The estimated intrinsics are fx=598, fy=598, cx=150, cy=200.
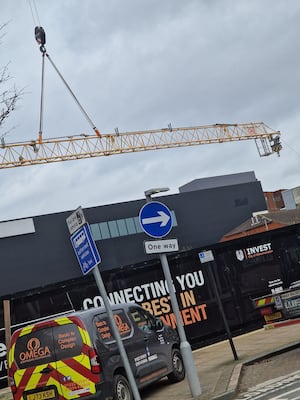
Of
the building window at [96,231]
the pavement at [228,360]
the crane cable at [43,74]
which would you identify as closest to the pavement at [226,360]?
the pavement at [228,360]

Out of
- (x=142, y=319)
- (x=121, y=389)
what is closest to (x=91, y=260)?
(x=121, y=389)

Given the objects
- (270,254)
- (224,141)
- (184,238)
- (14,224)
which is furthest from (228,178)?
(270,254)

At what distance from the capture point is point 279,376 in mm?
9125

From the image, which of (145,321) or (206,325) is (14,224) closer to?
(206,325)

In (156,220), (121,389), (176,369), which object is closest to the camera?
(121,389)

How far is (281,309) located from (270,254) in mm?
3666

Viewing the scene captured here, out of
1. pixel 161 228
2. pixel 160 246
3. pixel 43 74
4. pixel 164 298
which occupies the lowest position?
pixel 164 298

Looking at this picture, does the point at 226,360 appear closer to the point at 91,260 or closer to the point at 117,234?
the point at 91,260

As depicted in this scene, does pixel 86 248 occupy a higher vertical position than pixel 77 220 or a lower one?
lower

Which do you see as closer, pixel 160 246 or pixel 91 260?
pixel 91 260

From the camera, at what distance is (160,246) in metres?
9.12

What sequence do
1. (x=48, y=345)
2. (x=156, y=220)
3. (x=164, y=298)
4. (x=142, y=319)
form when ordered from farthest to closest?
(x=164, y=298) < (x=142, y=319) < (x=156, y=220) < (x=48, y=345)

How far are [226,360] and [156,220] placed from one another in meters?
3.88

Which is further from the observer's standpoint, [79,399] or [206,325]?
[206,325]
